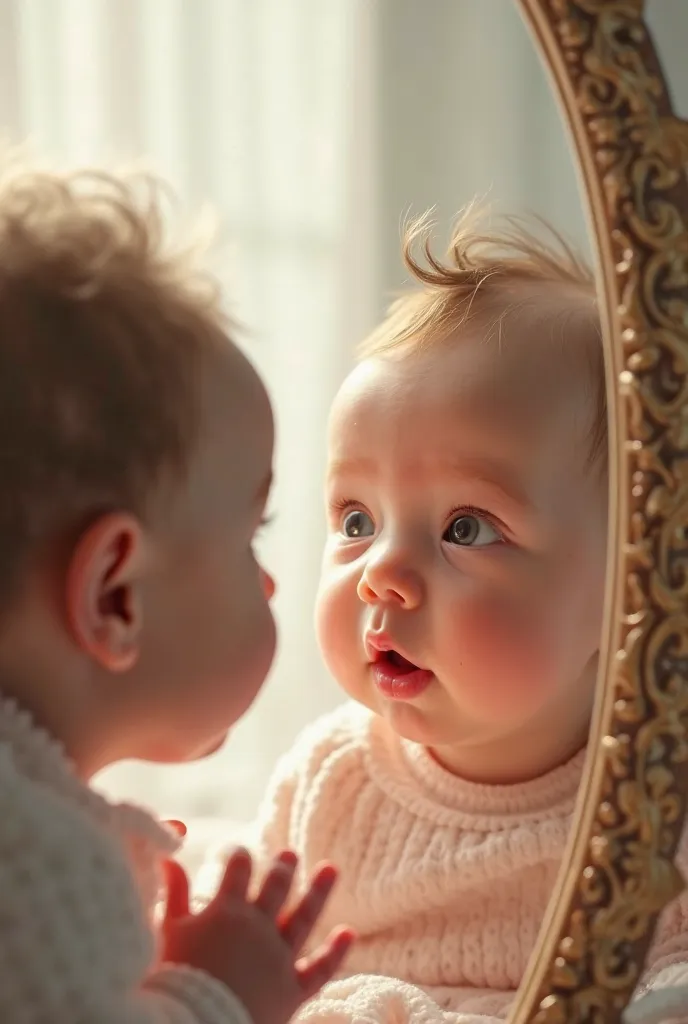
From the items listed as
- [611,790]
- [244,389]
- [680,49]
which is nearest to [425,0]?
[680,49]

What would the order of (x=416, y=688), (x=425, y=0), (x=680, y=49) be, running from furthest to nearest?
(x=425, y=0) → (x=416, y=688) → (x=680, y=49)

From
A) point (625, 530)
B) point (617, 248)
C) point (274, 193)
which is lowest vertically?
point (625, 530)

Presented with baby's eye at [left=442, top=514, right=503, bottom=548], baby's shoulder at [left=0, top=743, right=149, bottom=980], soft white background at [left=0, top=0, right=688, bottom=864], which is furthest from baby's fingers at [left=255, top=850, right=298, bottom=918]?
soft white background at [left=0, top=0, right=688, bottom=864]

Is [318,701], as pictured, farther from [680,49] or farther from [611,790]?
[680,49]

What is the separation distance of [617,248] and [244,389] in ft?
0.61

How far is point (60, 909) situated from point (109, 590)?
13 cm

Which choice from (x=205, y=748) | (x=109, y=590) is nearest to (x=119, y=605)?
(x=109, y=590)

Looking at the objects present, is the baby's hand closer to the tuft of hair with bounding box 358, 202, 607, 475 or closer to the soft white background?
the tuft of hair with bounding box 358, 202, 607, 475

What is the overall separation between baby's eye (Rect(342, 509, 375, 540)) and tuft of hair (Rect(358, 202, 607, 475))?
0.34 ft

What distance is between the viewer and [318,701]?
1.33 m

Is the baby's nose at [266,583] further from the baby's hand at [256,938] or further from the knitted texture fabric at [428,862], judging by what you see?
the knitted texture fabric at [428,862]

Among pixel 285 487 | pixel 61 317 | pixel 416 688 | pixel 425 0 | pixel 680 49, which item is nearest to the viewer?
pixel 61 317

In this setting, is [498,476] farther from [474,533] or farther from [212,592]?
[212,592]

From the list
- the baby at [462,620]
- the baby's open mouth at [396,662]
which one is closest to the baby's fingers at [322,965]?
the baby at [462,620]
